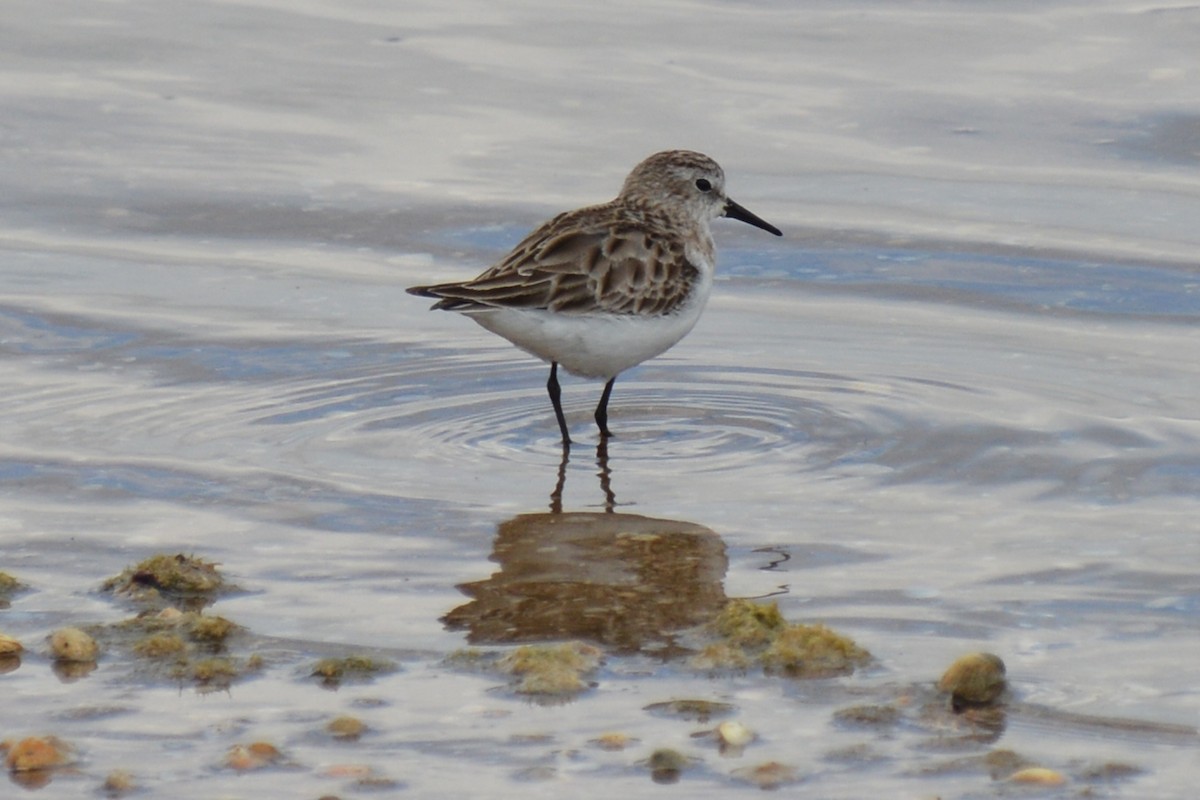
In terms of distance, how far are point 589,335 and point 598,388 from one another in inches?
38.3

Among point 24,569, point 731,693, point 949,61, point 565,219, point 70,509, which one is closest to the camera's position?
point 731,693

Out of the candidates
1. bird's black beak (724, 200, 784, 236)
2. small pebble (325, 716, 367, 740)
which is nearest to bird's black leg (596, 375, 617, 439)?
bird's black beak (724, 200, 784, 236)

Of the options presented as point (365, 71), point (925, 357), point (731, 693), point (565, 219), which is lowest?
point (731, 693)

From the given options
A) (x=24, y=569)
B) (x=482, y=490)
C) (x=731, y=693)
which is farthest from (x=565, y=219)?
(x=731, y=693)

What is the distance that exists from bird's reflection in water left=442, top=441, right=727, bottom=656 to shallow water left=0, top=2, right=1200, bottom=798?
21mm

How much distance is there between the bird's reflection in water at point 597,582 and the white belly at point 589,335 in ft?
2.80

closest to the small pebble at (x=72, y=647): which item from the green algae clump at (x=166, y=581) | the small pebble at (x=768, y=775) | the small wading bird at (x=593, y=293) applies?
the green algae clump at (x=166, y=581)

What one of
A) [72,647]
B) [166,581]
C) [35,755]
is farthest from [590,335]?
[35,755]

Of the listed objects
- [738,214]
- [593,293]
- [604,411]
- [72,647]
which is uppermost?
[738,214]

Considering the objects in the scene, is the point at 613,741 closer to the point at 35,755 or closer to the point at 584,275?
the point at 35,755

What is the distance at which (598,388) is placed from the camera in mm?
8188

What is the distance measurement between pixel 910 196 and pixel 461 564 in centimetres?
555

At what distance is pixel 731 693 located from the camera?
4.53 m

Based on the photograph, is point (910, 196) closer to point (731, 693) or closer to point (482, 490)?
point (482, 490)
